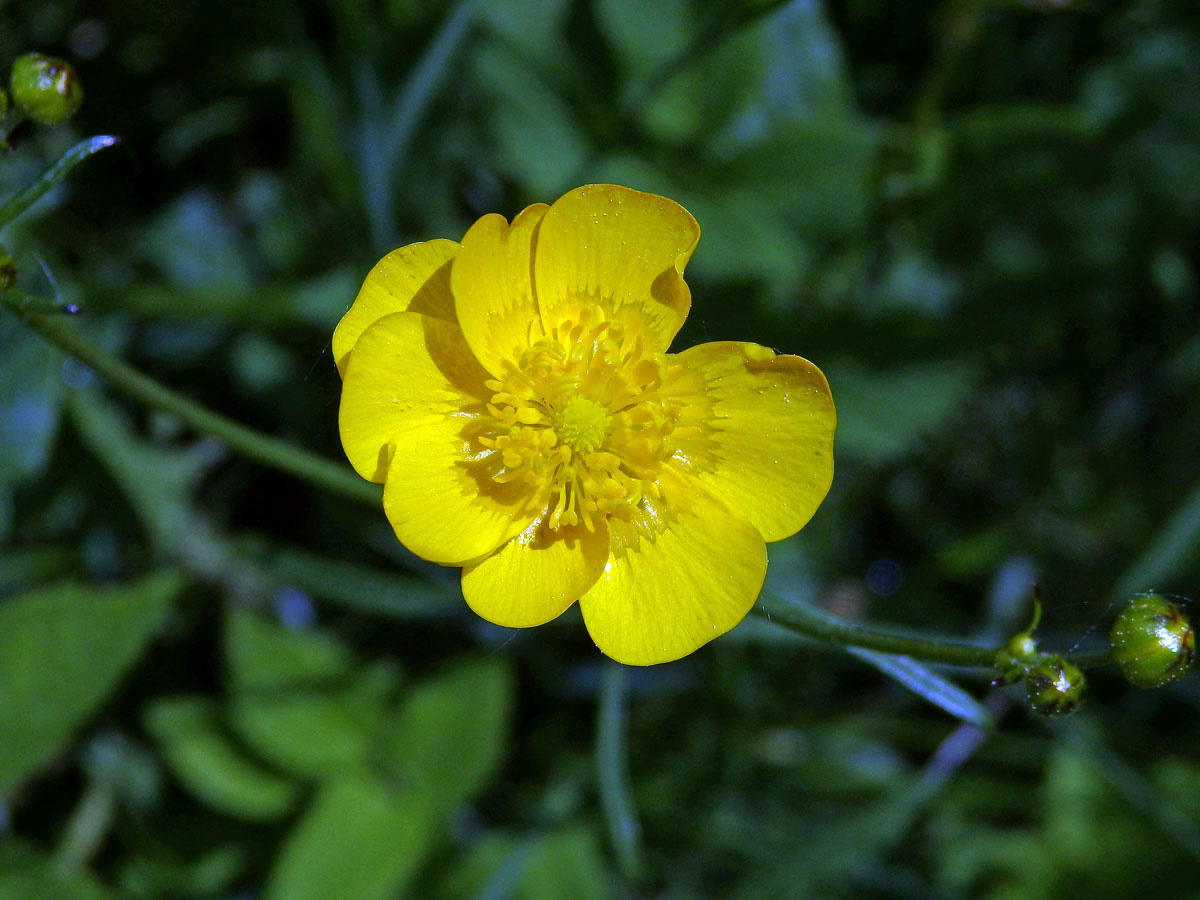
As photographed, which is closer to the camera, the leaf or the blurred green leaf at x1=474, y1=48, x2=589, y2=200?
the leaf

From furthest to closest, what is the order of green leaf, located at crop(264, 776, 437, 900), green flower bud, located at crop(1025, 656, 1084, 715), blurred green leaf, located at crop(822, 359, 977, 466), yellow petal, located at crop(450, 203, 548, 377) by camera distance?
blurred green leaf, located at crop(822, 359, 977, 466) < green leaf, located at crop(264, 776, 437, 900) < yellow petal, located at crop(450, 203, 548, 377) < green flower bud, located at crop(1025, 656, 1084, 715)

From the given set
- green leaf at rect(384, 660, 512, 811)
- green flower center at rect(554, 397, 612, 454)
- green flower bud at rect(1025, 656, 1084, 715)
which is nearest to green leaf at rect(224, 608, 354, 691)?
green leaf at rect(384, 660, 512, 811)

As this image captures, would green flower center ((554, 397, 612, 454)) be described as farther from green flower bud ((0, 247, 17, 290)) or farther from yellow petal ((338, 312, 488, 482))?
green flower bud ((0, 247, 17, 290))

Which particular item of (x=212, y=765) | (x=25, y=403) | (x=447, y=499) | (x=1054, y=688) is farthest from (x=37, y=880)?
(x=1054, y=688)

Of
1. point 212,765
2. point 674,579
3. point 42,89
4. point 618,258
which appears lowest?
point 212,765

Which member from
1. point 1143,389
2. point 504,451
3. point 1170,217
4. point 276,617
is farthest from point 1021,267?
point 276,617

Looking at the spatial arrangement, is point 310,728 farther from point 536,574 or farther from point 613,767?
point 536,574

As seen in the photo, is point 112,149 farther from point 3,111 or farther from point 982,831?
point 982,831
